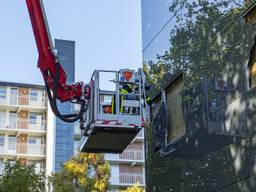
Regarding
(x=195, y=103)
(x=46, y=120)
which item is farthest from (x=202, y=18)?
(x=46, y=120)

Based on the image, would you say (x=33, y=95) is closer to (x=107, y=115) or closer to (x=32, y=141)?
(x=32, y=141)

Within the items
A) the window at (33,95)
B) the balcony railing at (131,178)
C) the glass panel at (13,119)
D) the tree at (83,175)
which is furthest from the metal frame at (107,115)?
the window at (33,95)

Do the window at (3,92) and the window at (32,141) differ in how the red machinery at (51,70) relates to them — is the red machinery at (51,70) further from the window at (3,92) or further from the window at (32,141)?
the window at (3,92)

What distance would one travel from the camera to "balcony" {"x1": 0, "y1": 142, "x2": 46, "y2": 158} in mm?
59444

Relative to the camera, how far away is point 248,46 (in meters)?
9.98

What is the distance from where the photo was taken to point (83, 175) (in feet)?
100

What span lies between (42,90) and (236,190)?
55.3 meters

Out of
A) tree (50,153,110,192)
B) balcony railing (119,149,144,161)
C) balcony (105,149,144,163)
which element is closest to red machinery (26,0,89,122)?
tree (50,153,110,192)

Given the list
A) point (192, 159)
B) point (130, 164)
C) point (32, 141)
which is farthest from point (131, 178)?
point (192, 159)

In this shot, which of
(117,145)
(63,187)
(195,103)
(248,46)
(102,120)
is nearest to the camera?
(248,46)

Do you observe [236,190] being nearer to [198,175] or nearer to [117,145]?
[198,175]

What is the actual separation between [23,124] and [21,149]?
105 inches

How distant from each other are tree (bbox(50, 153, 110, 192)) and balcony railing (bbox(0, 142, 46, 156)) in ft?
94.2

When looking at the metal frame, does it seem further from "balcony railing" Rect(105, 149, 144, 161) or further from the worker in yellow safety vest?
"balcony railing" Rect(105, 149, 144, 161)
